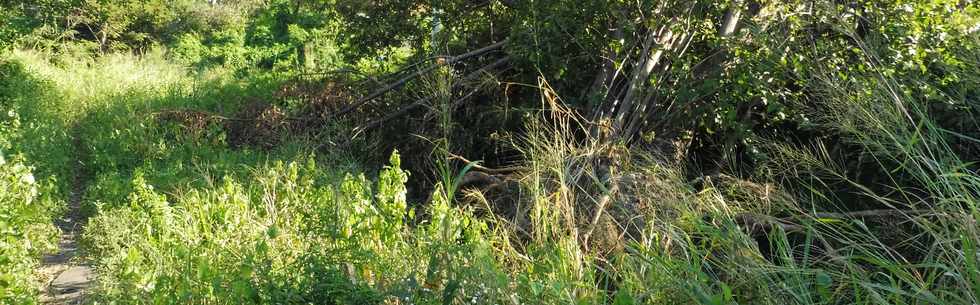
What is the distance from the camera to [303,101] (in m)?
9.61

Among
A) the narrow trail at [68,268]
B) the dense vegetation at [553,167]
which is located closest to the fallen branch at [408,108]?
the dense vegetation at [553,167]

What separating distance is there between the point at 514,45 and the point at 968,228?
503cm

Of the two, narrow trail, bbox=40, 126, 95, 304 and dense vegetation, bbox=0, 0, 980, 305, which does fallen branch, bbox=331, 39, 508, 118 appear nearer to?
dense vegetation, bbox=0, 0, 980, 305

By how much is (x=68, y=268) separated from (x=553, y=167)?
3593 millimetres

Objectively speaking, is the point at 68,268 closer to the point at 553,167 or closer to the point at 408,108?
the point at 408,108

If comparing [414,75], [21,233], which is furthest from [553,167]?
[414,75]

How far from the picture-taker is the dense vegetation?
367cm

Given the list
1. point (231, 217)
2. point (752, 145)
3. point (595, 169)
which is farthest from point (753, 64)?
point (231, 217)

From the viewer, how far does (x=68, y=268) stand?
587 cm

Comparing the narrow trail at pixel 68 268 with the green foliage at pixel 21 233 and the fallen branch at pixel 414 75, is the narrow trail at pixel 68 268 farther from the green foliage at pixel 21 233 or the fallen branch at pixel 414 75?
the fallen branch at pixel 414 75

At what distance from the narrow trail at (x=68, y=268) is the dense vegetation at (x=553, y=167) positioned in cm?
13

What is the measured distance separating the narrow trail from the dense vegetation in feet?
0.42

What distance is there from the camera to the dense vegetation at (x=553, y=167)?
3.67 m

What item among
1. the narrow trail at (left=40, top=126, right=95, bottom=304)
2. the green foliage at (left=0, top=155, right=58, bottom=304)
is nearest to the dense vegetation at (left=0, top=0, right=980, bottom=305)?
the green foliage at (left=0, top=155, right=58, bottom=304)
